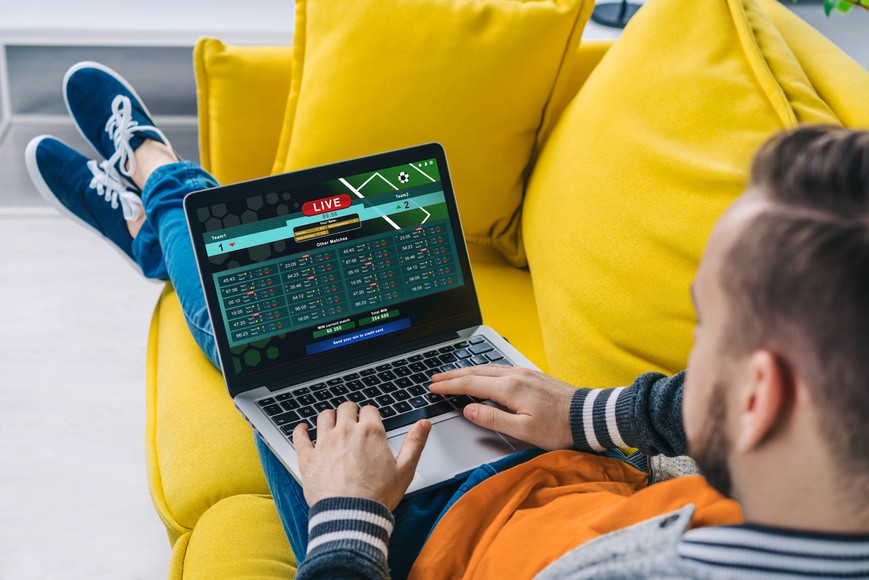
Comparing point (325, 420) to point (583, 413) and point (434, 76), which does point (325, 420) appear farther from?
point (434, 76)

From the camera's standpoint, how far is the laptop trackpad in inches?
39.8

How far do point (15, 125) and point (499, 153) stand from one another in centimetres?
193

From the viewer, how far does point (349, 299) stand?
1.16m

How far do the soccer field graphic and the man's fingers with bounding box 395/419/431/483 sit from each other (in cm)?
24

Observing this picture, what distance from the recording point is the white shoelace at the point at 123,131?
171 centimetres

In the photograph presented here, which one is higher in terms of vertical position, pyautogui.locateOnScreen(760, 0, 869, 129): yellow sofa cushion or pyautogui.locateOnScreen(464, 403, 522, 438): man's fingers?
pyautogui.locateOnScreen(760, 0, 869, 129): yellow sofa cushion

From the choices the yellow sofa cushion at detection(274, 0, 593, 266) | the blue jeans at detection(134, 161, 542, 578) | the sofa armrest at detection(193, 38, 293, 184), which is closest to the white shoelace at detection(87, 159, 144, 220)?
the sofa armrest at detection(193, 38, 293, 184)

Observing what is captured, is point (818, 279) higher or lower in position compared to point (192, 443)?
higher

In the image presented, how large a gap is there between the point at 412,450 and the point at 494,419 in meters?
0.13

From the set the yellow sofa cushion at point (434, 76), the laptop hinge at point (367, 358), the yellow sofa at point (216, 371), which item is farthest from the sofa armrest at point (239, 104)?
the laptop hinge at point (367, 358)

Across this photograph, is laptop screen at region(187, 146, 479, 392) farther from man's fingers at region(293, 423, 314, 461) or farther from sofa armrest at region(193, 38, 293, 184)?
sofa armrest at region(193, 38, 293, 184)

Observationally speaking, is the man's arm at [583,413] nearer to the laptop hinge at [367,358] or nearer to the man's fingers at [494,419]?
the man's fingers at [494,419]

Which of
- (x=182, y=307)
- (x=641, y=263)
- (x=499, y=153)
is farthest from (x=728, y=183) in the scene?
(x=182, y=307)

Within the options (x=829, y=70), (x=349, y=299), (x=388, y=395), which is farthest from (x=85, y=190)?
(x=829, y=70)
